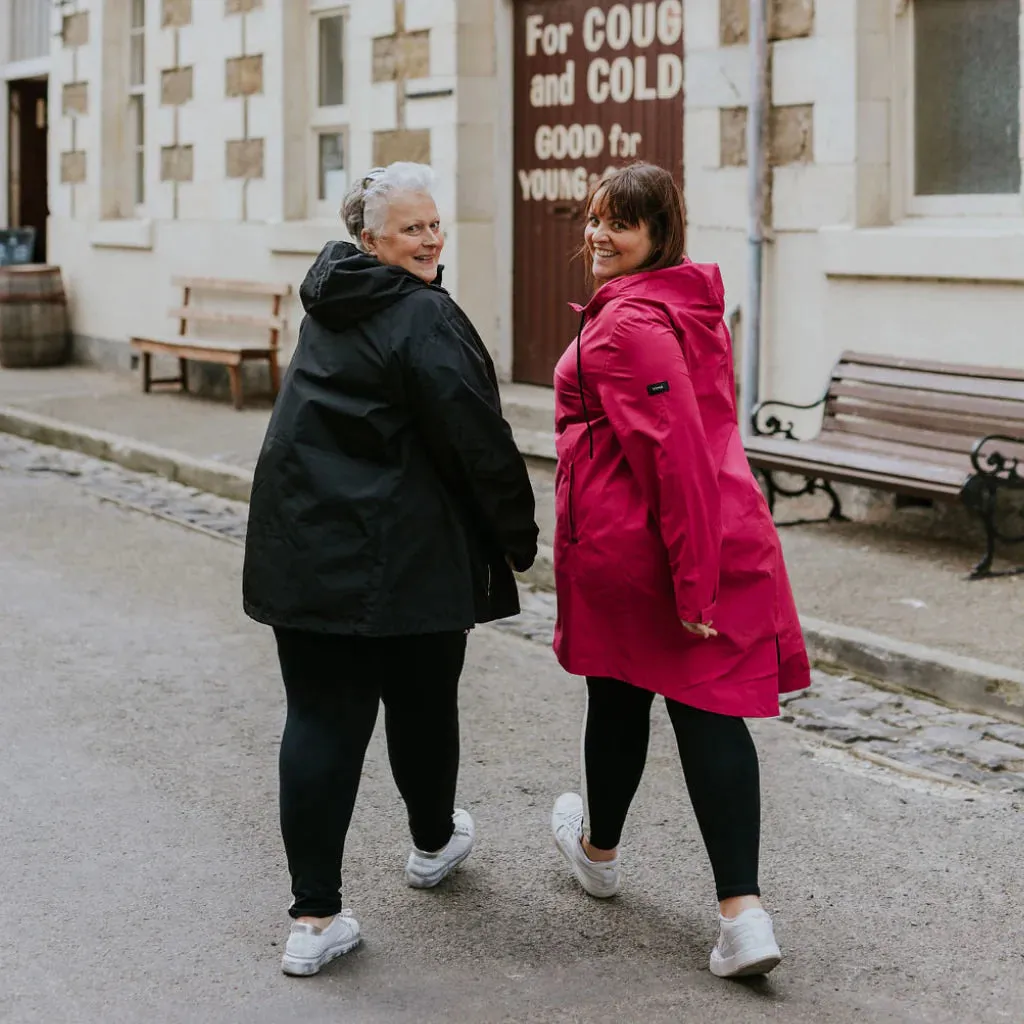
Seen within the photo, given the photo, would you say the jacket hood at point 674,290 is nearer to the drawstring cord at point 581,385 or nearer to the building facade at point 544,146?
the drawstring cord at point 581,385

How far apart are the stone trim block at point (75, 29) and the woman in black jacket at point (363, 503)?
13059 mm

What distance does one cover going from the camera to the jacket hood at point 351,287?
3719mm

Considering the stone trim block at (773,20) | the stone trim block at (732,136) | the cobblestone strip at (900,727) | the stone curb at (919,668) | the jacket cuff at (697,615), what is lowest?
the cobblestone strip at (900,727)

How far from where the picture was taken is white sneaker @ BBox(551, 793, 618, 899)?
4246mm

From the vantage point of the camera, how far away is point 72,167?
16.4m

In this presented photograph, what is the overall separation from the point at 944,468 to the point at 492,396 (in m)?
4.42

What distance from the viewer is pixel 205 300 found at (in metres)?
14.3

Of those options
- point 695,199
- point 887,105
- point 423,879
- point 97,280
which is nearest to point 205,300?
point 97,280

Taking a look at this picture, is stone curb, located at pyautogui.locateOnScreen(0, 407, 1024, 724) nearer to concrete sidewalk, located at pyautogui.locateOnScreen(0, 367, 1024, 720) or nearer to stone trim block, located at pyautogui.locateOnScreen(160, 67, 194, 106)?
concrete sidewalk, located at pyautogui.locateOnScreen(0, 367, 1024, 720)

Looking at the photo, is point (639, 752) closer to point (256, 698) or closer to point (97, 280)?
point (256, 698)

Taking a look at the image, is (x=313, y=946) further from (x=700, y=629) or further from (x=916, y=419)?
(x=916, y=419)

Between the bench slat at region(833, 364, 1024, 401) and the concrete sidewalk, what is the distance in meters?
0.69

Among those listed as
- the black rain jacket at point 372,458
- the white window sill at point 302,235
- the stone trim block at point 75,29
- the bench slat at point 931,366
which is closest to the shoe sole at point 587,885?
the black rain jacket at point 372,458

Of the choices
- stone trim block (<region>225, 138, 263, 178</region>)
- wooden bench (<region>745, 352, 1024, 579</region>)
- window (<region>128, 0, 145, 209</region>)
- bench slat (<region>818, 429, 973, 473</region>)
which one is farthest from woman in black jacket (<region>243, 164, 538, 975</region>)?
window (<region>128, 0, 145, 209</region>)
